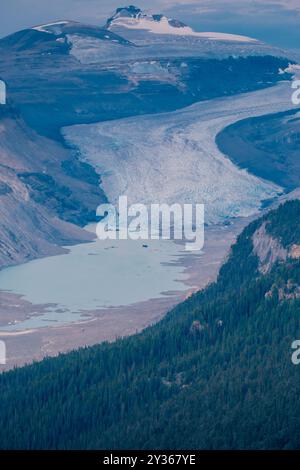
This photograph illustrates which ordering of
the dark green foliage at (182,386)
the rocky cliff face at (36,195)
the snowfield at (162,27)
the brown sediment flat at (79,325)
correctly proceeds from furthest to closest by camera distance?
the snowfield at (162,27) < the rocky cliff face at (36,195) < the brown sediment flat at (79,325) < the dark green foliage at (182,386)

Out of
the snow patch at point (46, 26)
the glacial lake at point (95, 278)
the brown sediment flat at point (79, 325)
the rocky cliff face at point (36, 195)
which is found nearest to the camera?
the brown sediment flat at point (79, 325)

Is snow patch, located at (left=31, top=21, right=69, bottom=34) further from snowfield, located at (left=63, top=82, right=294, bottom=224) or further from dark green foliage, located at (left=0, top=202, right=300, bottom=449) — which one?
dark green foliage, located at (left=0, top=202, right=300, bottom=449)

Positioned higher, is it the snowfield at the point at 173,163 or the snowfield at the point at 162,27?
the snowfield at the point at 162,27

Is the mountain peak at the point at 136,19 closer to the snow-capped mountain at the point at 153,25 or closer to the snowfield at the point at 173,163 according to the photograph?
the snow-capped mountain at the point at 153,25

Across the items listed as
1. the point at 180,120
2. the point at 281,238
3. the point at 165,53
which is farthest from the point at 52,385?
the point at 165,53

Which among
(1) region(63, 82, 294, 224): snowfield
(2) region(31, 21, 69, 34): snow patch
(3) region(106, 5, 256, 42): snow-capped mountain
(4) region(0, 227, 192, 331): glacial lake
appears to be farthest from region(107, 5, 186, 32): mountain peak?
(4) region(0, 227, 192, 331): glacial lake

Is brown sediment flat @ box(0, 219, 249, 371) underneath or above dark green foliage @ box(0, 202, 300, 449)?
underneath

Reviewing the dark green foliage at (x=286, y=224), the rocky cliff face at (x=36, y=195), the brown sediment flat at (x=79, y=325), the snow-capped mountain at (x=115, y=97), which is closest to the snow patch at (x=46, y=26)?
the snow-capped mountain at (x=115, y=97)

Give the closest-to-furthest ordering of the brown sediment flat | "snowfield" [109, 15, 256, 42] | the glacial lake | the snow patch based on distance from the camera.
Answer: the brown sediment flat < the glacial lake < the snow patch < "snowfield" [109, 15, 256, 42]
